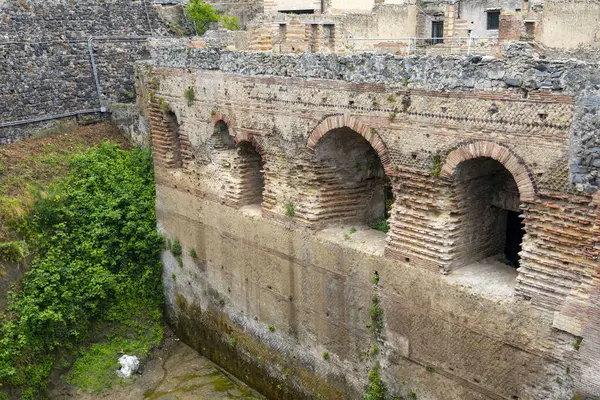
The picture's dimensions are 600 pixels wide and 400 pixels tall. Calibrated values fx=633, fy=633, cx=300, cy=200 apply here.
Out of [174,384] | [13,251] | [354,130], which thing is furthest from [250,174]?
[13,251]

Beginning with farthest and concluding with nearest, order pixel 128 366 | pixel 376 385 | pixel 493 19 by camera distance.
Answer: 1. pixel 493 19
2. pixel 128 366
3. pixel 376 385

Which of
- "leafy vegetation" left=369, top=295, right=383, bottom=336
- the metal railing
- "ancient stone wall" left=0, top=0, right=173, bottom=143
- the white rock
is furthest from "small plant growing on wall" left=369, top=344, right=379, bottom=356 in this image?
"ancient stone wall" left=0, top=0, right=173, bottom=143

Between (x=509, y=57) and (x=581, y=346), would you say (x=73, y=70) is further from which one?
(x=581, y=346)

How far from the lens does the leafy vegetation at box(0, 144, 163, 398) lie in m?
9.40

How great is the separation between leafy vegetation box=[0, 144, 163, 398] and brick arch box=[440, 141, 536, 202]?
6.42 meters

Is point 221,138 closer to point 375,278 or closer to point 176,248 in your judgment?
point 176,248

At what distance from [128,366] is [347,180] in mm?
4893

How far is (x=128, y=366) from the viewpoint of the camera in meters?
10.3

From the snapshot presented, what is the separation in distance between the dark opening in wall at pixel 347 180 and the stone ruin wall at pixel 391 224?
0.06 meters

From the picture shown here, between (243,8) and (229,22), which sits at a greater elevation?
(243,8)

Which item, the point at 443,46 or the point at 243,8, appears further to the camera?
the point at 243,8

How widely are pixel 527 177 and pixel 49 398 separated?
7698 millimetres

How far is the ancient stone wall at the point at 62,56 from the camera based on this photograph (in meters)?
13.0

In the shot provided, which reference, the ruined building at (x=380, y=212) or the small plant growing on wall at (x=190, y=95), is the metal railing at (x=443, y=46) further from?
the small plant growing on wall at (x=190, y=95)
